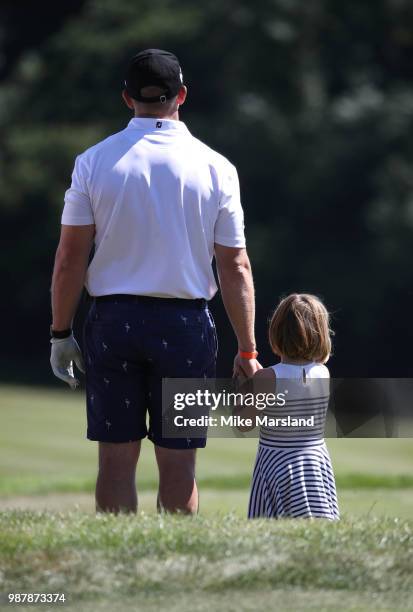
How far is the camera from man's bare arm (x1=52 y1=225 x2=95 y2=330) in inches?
178

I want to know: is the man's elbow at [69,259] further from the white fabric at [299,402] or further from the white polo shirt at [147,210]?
the white fabric at [299,402]

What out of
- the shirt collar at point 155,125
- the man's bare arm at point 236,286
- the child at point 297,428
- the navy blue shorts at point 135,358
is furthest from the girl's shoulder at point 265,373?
the shirt collar at point 155,125

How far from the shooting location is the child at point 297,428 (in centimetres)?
479

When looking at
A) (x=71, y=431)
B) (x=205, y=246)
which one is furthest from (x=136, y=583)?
(x=71, y=431)

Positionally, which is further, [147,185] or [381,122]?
[381,122]

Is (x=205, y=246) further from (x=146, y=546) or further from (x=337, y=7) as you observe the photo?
(x=337, y=7)

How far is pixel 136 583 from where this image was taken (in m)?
3.87

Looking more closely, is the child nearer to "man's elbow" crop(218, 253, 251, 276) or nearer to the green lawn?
"man's elbow" crop(218, 253, 251, 276)

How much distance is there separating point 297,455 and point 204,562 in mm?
917

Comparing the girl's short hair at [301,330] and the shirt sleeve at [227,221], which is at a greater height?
the shirt sleeve at [227,221]

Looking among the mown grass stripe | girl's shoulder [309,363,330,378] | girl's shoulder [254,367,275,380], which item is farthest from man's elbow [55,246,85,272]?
the mown grass stripe

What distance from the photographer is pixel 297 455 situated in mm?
4797

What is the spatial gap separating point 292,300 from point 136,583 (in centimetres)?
148

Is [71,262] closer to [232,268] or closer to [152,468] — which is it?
[232,268]
